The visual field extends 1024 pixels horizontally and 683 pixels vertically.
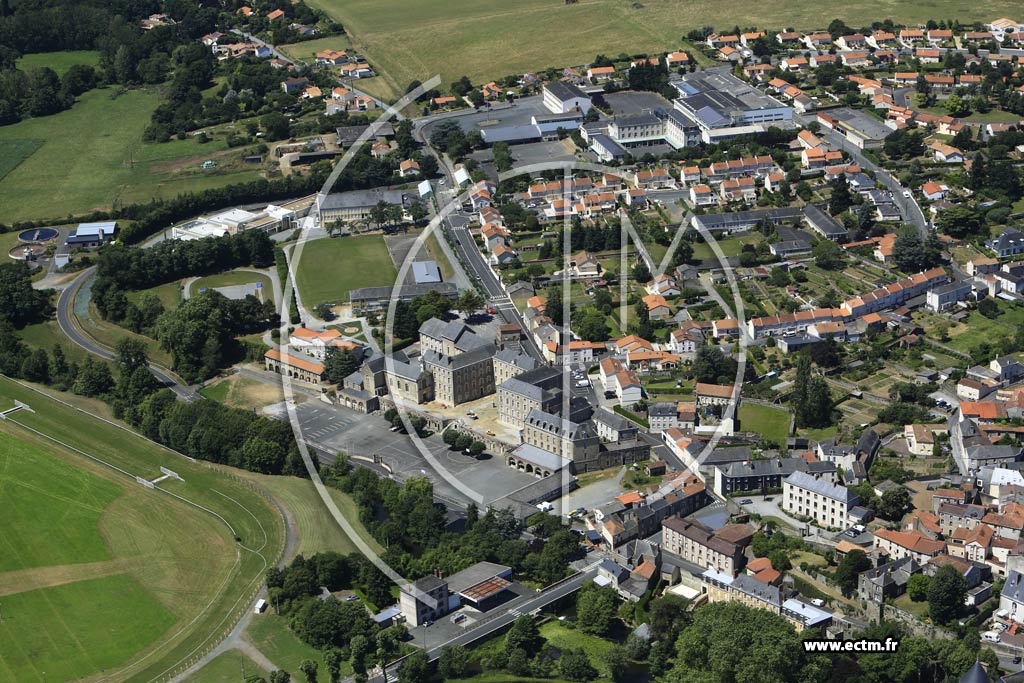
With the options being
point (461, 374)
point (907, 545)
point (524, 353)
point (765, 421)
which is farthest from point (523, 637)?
point (524, 353)

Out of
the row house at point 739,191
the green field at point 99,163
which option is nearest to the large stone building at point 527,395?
the row house at point 739,191

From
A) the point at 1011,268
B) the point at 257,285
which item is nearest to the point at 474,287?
the point at 257,285

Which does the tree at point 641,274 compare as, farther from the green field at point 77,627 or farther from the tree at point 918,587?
the green field at point 77,627

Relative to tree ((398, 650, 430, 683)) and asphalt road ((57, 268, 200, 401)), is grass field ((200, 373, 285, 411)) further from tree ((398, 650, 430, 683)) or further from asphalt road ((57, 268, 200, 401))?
tree ((398, 650, 430, 683))

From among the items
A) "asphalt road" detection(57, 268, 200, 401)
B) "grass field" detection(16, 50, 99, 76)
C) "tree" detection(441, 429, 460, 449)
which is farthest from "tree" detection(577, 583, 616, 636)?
"grass field" detection(16, 50, 99, 76)

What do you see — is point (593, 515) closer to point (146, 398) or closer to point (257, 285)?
point (146, 398)

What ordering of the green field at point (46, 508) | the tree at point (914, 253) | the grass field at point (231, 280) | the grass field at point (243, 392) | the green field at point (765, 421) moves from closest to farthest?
the green field at point (46, 508)
the green field at point (765, 421)
the grass field at point (243, 392)
the tree at point (914, 253)
the grass field at point (231, 280)
